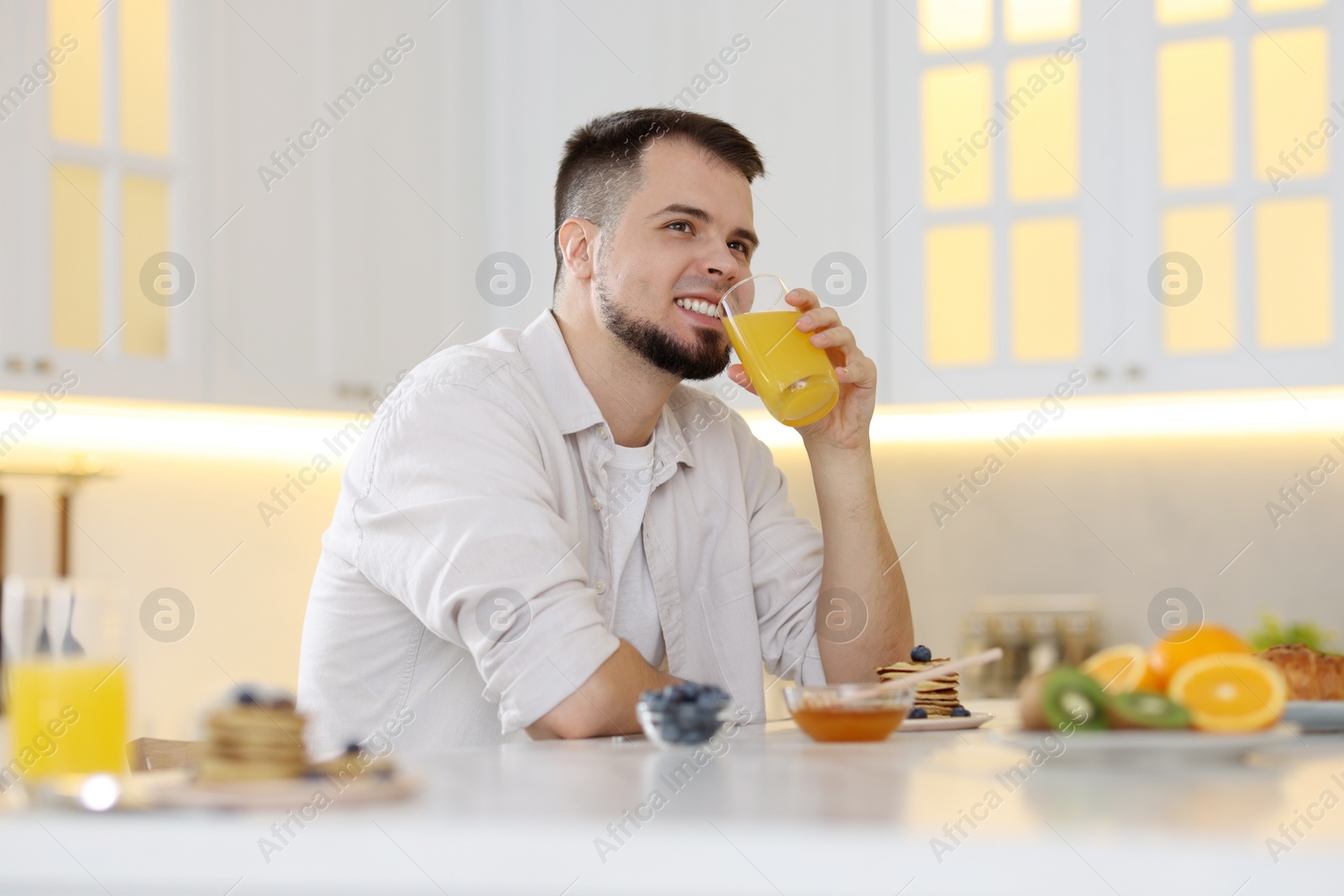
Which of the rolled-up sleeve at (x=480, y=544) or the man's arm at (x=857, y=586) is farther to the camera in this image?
the man's arm at (x=857, y=586)

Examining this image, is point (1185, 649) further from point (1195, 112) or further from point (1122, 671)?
point (1195, 112)

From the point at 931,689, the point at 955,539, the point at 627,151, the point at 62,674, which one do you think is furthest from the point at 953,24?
the point at 62,674

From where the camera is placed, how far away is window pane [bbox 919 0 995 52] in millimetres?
2947

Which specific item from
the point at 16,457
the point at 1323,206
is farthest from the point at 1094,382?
the point at 16,457

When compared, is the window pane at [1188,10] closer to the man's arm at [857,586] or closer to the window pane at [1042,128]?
the window pane at [1042,128]

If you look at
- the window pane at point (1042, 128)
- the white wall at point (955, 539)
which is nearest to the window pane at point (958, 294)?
the window pane at point (1042, 128)

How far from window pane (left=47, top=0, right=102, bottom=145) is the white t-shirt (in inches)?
51.4

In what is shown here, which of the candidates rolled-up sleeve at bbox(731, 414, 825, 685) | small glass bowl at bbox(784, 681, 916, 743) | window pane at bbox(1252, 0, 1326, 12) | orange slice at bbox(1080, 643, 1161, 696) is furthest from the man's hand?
window pane at bbox(1252, 0, 1326, 12)

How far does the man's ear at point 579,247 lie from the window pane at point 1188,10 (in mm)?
1524

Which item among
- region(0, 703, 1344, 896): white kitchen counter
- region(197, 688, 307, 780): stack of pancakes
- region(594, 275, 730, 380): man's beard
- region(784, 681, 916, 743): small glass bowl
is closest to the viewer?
region(0, 703, 1344, 896): white kitchen counter

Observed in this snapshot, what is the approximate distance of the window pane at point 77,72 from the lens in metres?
2.34

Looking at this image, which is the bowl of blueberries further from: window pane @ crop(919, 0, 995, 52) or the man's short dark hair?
window pane @ crop(919, 0, 995, 52)

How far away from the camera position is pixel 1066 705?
0.87m

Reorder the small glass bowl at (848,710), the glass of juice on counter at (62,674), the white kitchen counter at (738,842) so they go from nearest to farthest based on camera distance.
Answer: the white kitchen counter at (738,842) < the glass of juice on counter at (62,674) < the small glass bowl at (848,710)
